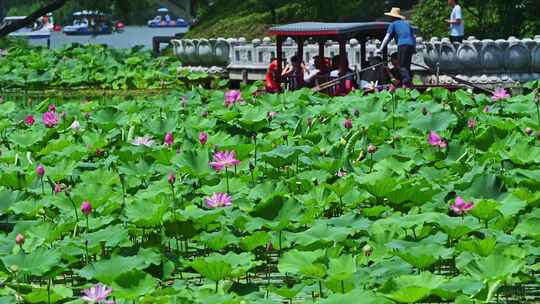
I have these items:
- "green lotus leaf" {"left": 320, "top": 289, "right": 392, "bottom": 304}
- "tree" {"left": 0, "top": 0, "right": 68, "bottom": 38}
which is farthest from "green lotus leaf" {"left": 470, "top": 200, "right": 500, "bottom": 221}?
"tree" {"left": 0, "top": 0, "right": 68, "bottom": 38}

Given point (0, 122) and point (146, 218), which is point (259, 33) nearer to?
point (0, 122)

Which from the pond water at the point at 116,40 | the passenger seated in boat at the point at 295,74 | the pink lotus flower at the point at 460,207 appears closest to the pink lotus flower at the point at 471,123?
the pink lotus flower at the point at 460,207

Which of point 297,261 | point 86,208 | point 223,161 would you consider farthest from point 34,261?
point 223,161

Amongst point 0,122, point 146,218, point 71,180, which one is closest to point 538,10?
point 0,122

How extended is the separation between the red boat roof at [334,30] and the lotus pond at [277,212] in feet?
18.9

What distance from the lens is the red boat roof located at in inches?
518

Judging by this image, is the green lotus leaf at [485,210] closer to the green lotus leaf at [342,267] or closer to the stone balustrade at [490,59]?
the green lotus leaf at [342,267]

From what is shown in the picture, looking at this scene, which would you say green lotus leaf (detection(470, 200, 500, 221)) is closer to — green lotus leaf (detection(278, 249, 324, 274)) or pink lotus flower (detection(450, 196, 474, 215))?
pink lotus flower (detection(450, 196, 474, 215))

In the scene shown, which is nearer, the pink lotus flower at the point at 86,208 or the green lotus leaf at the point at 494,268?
the green lotus leaf at the point at 494,268

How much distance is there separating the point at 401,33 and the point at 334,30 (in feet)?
3.43

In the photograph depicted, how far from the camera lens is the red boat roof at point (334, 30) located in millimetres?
13164

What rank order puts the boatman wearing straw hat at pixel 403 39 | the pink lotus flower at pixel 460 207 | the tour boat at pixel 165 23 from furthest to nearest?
the tour boat at pixel 165 23, the boatman wearing straw hat at pixel 403 39, the pink lotus flower at pixel 460 207

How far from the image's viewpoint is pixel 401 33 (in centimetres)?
1225

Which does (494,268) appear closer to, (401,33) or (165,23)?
(401,33)
